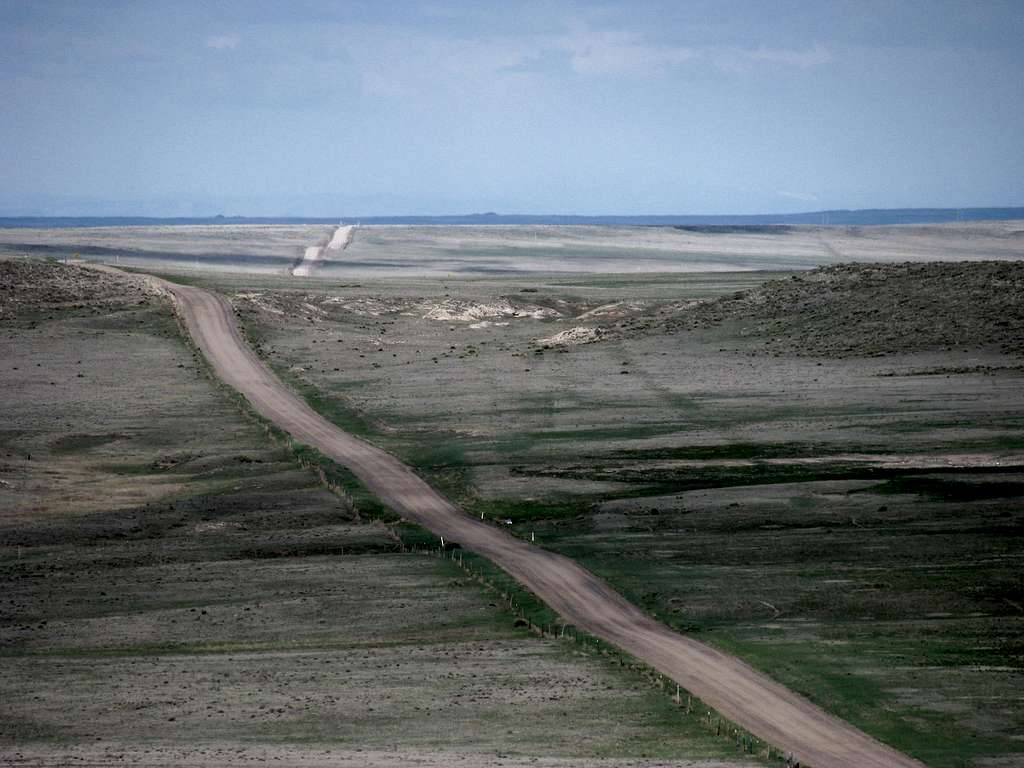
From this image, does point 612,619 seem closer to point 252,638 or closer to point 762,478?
point 252,638

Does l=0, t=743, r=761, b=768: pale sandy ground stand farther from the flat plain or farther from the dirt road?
the dirt road

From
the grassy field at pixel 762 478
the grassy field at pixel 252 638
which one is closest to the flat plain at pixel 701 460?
the grassy field at pixel 762 478

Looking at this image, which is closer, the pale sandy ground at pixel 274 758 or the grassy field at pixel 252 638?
the pale sandy ground at pixel 274 758

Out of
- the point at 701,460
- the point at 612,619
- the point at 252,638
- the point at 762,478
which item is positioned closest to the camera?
the point at 252,638

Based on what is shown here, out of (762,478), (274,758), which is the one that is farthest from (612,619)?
(762,478)

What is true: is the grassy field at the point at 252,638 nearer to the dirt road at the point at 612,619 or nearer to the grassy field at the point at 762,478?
the dirt road at the point at 612,619

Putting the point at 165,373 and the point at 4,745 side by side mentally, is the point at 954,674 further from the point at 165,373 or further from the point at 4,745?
the point at 165,373

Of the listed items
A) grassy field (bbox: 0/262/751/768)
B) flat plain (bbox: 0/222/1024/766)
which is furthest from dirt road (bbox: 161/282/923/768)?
grassy field (bbox: 0/262/751/768)
